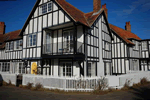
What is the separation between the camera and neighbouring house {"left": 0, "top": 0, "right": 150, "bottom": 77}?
12.4 metres

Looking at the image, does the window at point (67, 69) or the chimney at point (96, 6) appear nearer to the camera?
the window at point (67, 69)

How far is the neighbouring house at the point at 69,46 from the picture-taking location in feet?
40.5

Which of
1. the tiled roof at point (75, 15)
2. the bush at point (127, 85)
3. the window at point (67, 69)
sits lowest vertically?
the bush at point (127, 85)

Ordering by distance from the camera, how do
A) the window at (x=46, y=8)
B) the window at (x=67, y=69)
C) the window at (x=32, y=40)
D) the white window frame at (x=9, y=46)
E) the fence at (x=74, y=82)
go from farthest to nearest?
the white window frame at (x=9, y=46), the window at (x=32, y=40), the window at (x=46, y=8), the window at (x=67, y=69), the fence at (x=74, y=82)

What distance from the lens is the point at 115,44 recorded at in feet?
63.4

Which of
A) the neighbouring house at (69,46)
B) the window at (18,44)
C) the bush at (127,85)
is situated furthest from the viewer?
the window at (18,44)

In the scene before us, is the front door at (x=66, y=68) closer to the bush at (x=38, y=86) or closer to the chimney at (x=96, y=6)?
the bush at (x=38, y=86)

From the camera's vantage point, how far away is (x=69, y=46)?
40.7 feet

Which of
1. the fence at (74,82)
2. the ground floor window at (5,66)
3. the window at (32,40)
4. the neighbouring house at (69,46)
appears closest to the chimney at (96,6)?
the neighbouring house at (69,46)

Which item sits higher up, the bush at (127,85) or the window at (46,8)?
the window at (46,8)

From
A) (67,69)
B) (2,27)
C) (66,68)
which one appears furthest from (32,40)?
(2,27)

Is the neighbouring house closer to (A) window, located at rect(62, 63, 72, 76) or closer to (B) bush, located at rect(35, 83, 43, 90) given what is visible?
(A) window, located at rect(62, 63, 72, 76)

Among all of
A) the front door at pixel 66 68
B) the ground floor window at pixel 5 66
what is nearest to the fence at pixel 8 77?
the front door at pixel 66 68

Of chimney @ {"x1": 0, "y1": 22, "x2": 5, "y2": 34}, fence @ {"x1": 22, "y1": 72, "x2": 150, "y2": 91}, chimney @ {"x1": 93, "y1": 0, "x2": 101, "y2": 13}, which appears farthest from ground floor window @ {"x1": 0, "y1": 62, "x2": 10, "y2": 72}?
chimney @ {"x1": 93, "y1": 0, "x2": 101, "y2": 13}
